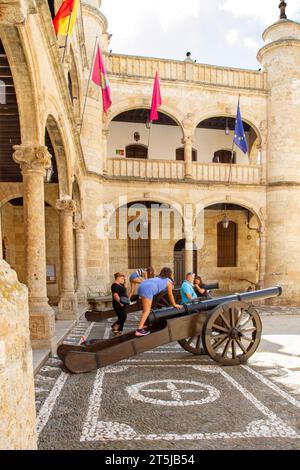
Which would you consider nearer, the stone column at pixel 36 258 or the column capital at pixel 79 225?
the stone column at pixel 36 258

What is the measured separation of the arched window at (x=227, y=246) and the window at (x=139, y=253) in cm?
389

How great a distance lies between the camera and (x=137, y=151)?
17.0m

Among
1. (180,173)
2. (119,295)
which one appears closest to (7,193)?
(119,295)

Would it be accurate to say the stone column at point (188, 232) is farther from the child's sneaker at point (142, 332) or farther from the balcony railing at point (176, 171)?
the child's sneaker at point (142, 332)

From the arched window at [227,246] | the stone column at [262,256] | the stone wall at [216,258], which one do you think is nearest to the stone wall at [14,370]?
the stone column at [262,256]

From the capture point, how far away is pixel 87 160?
42.9 ft

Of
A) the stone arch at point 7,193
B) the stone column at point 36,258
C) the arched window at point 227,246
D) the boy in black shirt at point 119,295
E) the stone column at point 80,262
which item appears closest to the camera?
the stone column at point 36,258

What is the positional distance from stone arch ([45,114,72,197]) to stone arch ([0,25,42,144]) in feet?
4.03

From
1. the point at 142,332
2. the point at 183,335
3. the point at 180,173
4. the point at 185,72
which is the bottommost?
the point at 183,335

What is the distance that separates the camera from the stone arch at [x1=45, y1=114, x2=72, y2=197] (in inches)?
281

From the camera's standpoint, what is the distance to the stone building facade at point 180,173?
1277cm

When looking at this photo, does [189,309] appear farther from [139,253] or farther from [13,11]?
[139,253]

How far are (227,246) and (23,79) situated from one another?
48.9 ft
